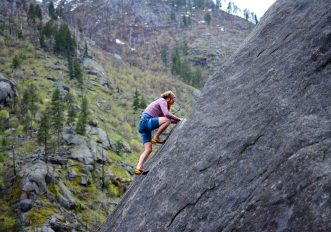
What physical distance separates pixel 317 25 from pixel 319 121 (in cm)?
233

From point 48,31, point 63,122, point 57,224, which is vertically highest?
point 48,31

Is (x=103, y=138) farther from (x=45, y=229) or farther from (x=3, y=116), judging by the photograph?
(x=45, y=229)

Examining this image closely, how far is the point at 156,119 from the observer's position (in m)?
10.3

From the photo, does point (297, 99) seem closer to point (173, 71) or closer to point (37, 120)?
point (37, 120)

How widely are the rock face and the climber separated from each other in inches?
36.2

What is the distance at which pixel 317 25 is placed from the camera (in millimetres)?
7207


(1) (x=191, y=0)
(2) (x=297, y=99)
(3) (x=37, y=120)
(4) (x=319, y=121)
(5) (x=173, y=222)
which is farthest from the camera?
(1) (x=191, y=0)

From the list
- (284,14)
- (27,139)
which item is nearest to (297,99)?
(284,14)

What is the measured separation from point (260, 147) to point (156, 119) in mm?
4325

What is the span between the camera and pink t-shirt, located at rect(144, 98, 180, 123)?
33.7 feet

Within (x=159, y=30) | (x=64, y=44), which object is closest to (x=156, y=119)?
(x=64, y=44)

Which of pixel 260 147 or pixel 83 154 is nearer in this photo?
pixel 260 147

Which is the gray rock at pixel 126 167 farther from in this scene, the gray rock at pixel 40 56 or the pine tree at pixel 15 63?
the gray rock at pixel 40 56

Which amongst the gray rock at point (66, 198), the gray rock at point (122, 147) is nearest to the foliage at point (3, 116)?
the gray rock at point (122, 147)
